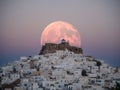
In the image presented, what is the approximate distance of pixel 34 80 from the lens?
9859 millimetres

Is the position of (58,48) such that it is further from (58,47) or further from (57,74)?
(57,74)

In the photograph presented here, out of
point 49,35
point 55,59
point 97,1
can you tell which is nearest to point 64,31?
point 49,35

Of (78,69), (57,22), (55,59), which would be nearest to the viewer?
(57,22)

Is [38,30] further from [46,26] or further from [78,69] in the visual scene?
[78,69]

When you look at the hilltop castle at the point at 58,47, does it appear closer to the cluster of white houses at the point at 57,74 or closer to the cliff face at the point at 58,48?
the cliff face at the point at 58,48

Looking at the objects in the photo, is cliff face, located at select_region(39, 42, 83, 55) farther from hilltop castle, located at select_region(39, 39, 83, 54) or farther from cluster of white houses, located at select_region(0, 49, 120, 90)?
cluster of white houses, located at select_region(0, 49, 120, 90)

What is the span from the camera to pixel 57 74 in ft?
33.4

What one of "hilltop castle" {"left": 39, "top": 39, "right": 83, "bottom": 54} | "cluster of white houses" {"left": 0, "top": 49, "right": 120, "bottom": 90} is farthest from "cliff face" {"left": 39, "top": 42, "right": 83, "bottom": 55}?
"cluster of white houses" {"left": 0, "top": 49, "right": 120, "bottom": 90}

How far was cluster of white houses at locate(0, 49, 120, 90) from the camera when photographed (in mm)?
9552

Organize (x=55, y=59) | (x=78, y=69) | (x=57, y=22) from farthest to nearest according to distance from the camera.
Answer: (x=55, y=59)
(x=78, y=69)
(x=57, y=22)

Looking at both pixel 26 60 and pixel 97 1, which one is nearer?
pixel 97 1

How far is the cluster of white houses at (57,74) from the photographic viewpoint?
376 inches

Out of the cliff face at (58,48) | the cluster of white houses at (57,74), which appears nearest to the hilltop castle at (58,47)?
the cliff face at (58,48)

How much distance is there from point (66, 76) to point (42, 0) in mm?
1704
